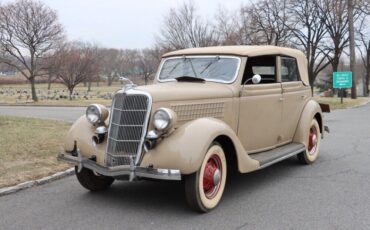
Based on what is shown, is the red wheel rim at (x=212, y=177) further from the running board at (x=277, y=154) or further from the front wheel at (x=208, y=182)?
the running board at (x=277, y=154)

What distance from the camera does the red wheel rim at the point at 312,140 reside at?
8.33m

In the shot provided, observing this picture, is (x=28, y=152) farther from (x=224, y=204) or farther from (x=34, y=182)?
(x=224, y=204)

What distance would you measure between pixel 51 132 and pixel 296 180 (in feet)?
23.2

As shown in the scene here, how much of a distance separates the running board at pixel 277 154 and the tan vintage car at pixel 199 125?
2 centimetres

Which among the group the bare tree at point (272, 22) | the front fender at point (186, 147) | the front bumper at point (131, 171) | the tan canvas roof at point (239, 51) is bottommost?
the front bumper at point (131, 171)

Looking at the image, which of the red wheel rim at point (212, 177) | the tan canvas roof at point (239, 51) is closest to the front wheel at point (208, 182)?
the red wheel rim at point (212, 177)

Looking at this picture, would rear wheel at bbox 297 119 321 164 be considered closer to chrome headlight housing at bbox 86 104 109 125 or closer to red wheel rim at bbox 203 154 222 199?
red wheel rim at bbox 203 154 222 199

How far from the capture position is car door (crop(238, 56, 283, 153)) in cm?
647

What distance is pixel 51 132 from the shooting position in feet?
38.8

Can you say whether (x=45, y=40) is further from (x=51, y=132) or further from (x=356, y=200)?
(x=356, y=200)

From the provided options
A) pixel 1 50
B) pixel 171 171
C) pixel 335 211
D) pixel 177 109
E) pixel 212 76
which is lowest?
pixel 335 211

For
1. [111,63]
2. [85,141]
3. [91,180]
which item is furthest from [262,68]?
[111,63]

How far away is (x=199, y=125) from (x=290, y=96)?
275 centimetres

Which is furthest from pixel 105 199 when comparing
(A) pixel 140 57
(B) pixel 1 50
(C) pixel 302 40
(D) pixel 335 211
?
(A) pixel 140 57
